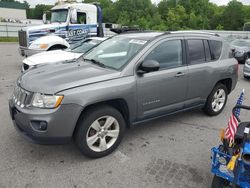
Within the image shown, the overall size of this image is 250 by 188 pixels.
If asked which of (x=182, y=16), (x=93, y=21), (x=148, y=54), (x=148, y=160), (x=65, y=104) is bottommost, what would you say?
(x=148, y=160)

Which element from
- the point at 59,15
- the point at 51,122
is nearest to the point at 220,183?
the point at 51,122

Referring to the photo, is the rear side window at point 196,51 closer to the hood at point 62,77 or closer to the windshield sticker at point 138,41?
the windshield sticker at point 138,41

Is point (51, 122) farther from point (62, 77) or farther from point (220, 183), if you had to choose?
point (220, 183)

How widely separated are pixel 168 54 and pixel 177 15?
5740cm

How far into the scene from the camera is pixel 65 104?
9.91ft

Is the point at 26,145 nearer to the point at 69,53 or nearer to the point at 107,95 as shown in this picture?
the point at 107,95

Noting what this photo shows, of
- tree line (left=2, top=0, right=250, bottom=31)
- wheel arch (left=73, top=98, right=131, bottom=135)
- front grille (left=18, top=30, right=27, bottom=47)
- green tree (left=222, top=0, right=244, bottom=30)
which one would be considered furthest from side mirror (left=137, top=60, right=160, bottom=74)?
green tree (left=222, top=0, right=244, bottom=30)

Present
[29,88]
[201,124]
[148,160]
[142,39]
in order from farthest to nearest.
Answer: [201,124] → [142,39] → [148,160] → [29,88]

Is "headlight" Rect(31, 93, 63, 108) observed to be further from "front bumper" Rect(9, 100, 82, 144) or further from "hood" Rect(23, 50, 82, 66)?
"hood" Rect(23, 50, 82, 66)

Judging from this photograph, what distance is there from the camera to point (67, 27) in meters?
11.1

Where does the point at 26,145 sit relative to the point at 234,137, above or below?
below

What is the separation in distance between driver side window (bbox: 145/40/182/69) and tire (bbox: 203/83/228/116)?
1.26 m

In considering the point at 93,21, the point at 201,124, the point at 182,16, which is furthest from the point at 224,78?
the point at 182,16

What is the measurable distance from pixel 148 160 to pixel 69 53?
5.15m
